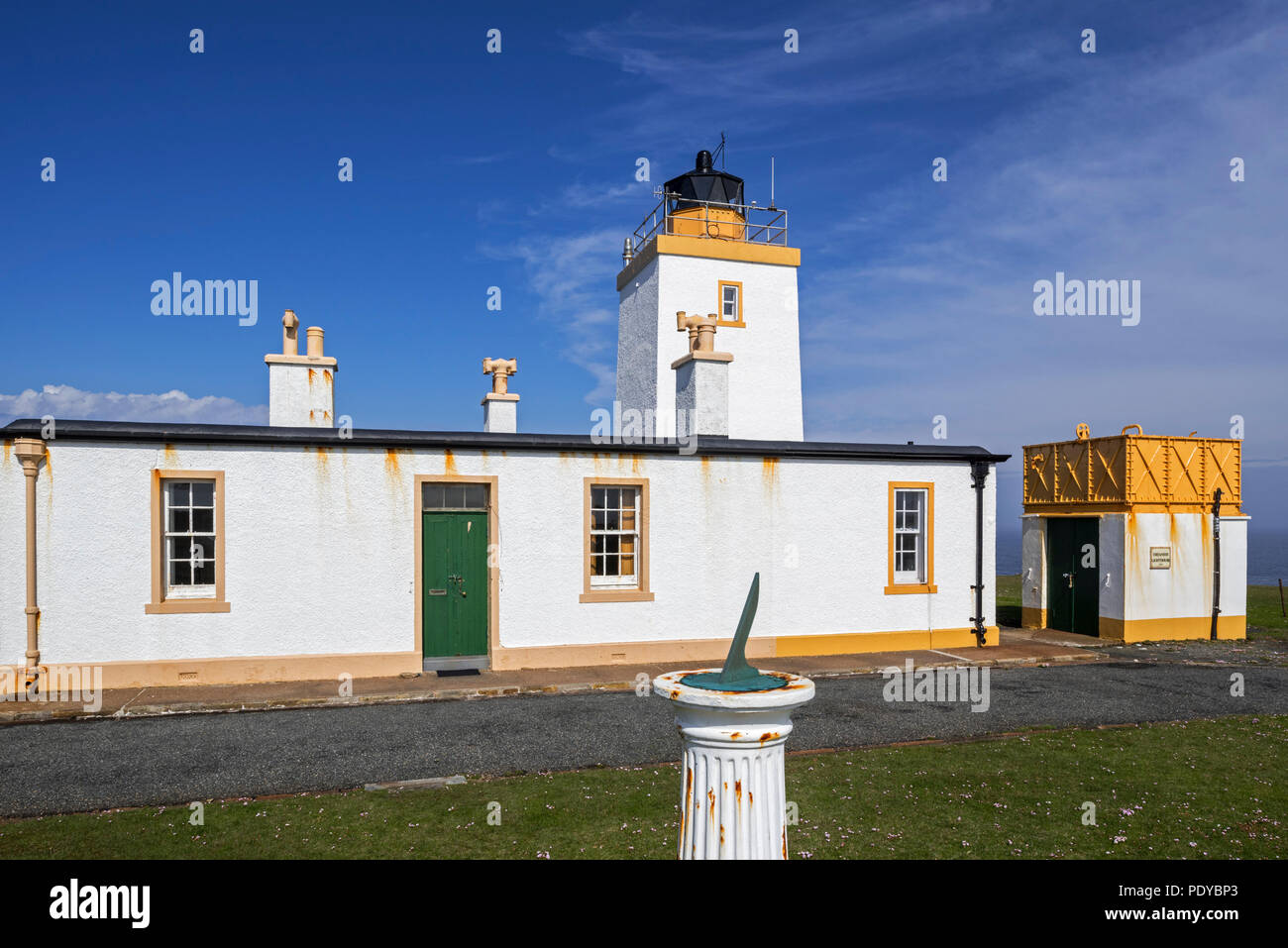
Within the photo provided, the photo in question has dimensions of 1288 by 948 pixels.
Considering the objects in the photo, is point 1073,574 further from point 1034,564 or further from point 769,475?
point 769,475

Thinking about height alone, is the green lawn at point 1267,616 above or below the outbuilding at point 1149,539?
below

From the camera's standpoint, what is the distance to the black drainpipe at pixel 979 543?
47.4 feet

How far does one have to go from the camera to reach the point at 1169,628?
16250mm

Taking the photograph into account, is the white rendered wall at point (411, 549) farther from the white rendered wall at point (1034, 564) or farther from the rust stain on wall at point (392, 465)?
the white rendered wall at point (1034, 564)

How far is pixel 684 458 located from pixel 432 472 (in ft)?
12.9

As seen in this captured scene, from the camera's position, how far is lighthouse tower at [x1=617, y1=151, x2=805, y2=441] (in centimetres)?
2100

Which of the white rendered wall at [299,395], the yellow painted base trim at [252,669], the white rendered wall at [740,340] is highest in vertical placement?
the white rendered wall at [740,340]

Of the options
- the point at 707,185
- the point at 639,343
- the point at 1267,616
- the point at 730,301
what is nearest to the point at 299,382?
the point at 639,343

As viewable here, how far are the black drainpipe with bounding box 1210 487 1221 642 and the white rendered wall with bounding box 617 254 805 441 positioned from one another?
30.3 feet

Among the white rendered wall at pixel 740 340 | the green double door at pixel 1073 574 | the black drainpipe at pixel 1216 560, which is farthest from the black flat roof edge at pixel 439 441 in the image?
the white rendered wall at pixel 740 340

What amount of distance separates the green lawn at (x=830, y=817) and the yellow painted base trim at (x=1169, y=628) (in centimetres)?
866

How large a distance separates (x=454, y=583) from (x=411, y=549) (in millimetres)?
833

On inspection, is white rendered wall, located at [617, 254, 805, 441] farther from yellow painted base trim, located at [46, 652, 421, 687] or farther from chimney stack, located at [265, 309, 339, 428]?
yellow painted base trim, located at [46, 652, 421, 687]
